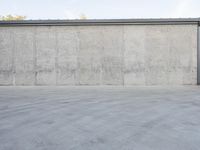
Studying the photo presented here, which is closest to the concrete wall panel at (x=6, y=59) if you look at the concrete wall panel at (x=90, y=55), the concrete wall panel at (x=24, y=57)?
the concrete wall panel at (x=24, y=57)

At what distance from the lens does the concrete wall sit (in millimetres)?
11117

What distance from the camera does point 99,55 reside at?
11.3 meters

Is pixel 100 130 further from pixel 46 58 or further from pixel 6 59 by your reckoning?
pixel 6 59

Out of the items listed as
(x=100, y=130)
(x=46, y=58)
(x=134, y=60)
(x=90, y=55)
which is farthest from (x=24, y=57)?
(x=100, y=130)

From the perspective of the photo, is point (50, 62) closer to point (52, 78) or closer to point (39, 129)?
point (52, 78)

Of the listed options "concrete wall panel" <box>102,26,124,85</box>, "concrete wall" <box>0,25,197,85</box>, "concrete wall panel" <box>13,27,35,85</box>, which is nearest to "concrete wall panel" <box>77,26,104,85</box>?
"concrete wall" <box>0,25,197,85</box>

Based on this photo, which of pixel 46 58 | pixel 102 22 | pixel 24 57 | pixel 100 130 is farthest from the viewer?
pixel 24 57

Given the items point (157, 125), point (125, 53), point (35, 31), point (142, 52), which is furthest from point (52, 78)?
point (157, 125)

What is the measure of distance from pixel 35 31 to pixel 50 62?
7.15ft

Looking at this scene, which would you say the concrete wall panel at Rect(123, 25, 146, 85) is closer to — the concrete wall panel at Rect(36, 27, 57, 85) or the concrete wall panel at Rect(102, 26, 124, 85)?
the concrete wall panel at Rect(102, 26, 124, 85)

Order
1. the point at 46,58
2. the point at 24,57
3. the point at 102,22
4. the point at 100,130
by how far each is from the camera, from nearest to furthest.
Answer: the point at 100,130, the point at 102,22, the point at 46,58, the point at 24,57

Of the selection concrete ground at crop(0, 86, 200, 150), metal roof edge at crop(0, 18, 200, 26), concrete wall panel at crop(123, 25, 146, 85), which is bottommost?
concrete ground at crop(0, 86, 200, 150)

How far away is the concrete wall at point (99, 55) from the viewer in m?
11.1

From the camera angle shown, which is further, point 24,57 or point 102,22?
point 24,57
